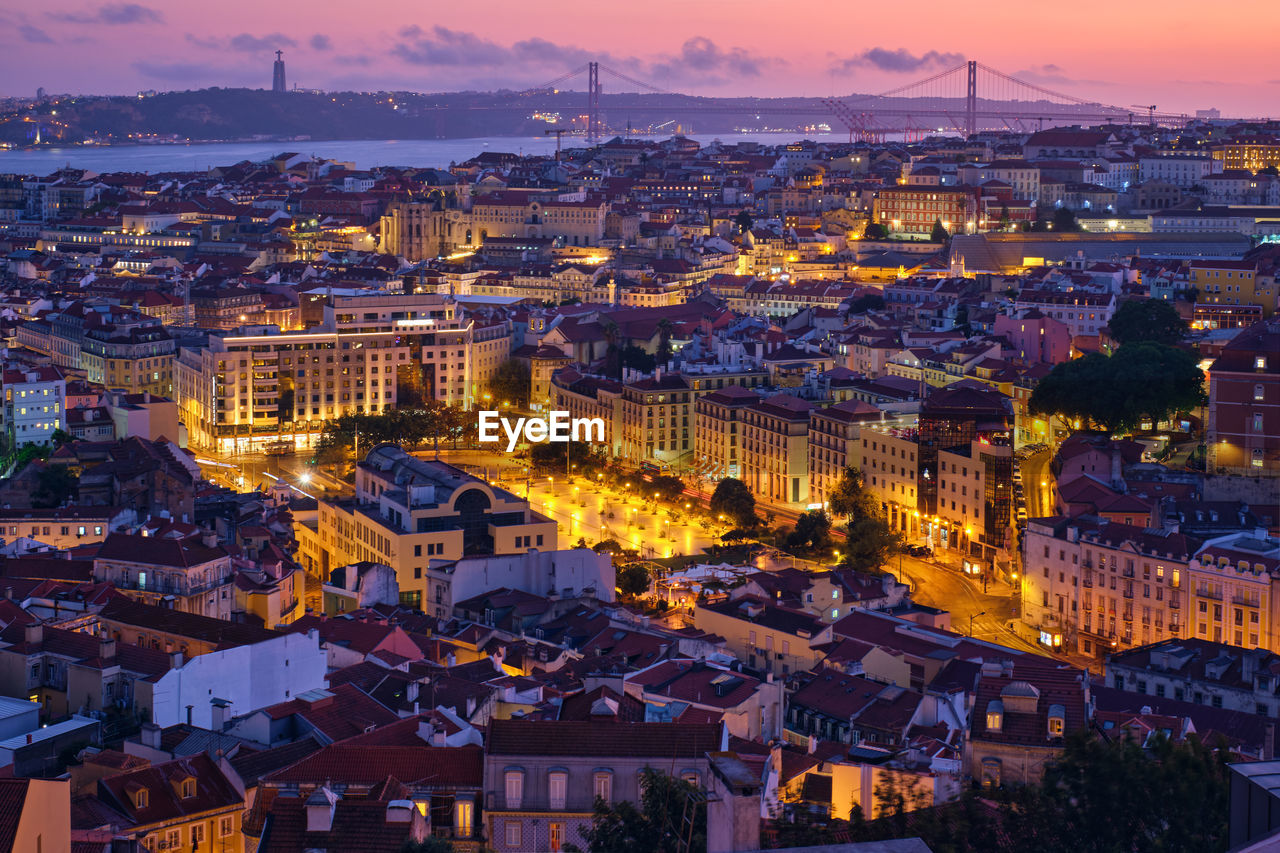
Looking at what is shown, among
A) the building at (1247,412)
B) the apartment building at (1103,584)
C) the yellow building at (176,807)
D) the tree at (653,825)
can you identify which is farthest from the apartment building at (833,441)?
the tree at (653,825)

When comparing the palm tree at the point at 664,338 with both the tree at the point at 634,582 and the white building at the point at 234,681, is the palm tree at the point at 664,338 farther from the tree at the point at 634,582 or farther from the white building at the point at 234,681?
the white building at the point at 234,681

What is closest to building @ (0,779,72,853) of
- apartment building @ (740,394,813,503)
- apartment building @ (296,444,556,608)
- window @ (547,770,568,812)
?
window @ (547,770,568,812)

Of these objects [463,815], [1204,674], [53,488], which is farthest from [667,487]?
[463,815]

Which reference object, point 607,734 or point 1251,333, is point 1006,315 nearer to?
point 1251,333

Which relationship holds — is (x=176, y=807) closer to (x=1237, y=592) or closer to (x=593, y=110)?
(x=1237, y=592)

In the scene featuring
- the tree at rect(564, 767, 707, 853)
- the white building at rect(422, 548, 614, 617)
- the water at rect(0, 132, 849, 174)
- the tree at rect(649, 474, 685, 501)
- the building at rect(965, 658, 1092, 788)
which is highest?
the water at rect(0, 132, 849, 174)

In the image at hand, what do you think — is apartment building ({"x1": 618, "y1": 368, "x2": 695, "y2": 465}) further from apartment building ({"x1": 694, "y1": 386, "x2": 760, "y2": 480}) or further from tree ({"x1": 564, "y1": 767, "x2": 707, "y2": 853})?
tree ({"x1": 564, "y1": 767, "x2": 707, "y2": 853})
